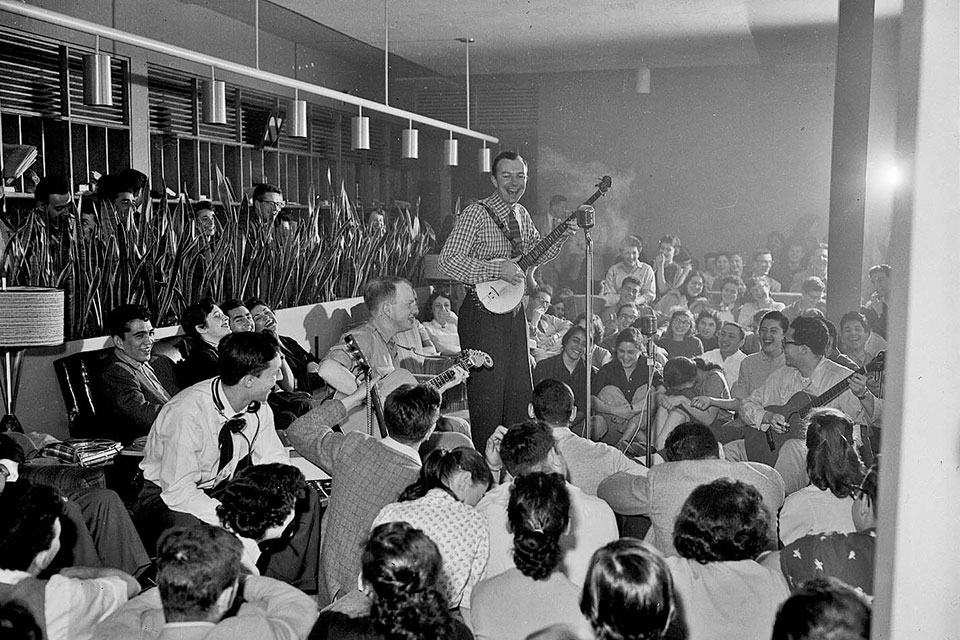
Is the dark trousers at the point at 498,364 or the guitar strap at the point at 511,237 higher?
the guitar strap at the point at 511,237

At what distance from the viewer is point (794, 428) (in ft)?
9.30

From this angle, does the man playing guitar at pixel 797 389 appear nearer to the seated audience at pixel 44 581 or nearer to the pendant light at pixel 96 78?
the seated audience at pixel 44 581

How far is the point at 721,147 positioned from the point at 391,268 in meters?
1.47

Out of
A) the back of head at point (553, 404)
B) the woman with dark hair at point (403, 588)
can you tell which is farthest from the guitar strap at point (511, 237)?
the woman with dark hair at point (403, 588)

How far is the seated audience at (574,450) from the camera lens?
238 centimetres

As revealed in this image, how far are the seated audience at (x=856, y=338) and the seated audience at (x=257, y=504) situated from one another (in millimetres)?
1374

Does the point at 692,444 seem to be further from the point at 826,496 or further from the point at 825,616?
the point at 825,616

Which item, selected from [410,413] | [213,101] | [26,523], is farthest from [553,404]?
[213,101]

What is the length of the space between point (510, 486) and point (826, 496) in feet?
2.21

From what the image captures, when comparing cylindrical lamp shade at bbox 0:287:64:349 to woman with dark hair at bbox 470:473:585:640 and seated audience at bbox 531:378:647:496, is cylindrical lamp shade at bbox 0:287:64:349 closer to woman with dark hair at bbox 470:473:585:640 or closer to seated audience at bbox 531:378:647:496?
seated audience at bbox 531:378:647:496

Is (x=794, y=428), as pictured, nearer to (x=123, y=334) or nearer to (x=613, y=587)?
(x=613, y=587)

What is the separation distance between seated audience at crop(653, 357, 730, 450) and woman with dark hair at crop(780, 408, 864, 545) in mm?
949

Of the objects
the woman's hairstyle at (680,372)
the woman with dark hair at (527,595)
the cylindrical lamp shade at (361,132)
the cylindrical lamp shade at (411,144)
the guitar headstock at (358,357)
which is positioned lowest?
the woman with dark hair at (527,595)

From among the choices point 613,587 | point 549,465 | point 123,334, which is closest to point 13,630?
point 613,587
